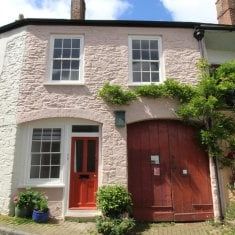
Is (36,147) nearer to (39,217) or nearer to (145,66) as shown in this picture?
(39,217)

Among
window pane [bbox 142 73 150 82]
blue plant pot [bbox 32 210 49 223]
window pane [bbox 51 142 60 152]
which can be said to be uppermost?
window pane [bbox 142 73 150 82]

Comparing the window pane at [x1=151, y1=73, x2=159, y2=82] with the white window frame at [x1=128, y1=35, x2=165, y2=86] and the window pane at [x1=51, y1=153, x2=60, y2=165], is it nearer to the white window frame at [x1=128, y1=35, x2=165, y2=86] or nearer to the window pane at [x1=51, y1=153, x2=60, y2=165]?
the white window frame at [x1=128, y1=35, x2=165, y2=86]

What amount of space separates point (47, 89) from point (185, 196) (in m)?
5.80

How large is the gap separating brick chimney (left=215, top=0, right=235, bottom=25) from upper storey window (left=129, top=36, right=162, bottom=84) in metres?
3.83

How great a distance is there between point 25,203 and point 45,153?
1.74 m

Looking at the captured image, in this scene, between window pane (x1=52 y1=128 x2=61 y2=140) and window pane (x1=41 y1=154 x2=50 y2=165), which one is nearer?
window pane (x1=41 y1=154 x2=50 y2=165)

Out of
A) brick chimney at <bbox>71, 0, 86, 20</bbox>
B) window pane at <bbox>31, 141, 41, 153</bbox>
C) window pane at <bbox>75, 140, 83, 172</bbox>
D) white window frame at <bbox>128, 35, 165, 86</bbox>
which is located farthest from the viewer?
brick chimney at <bbox>71, 0, 86, 20</bbox>

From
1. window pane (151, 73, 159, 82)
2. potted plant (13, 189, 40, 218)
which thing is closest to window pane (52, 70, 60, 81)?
window pane (151, 73, 159, 82)

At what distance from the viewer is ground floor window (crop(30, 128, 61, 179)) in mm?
10242

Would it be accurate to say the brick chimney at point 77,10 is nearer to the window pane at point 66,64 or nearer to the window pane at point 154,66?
the window pane at point 66,64

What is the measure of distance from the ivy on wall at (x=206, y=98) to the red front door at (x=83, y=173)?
1673 mm

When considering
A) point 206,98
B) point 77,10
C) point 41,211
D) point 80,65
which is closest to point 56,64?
point 80,65

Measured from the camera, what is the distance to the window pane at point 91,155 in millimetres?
10289

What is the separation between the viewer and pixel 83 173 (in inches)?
402
